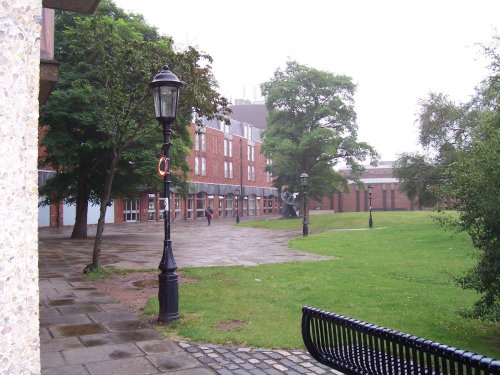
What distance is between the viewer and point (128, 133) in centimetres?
1202

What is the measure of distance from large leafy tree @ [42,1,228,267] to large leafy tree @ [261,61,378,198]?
20898mm

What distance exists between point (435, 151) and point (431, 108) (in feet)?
10.2

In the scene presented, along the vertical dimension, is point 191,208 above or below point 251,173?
below

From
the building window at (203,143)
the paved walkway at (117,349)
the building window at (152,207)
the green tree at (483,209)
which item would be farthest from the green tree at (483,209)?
the building window at (203,143)

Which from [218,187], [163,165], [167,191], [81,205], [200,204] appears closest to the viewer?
[163,165]

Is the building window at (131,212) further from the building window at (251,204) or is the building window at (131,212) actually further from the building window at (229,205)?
the building window at (251,204)

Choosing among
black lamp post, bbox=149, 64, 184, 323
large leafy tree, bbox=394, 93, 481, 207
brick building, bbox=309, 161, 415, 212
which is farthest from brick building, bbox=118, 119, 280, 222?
black lamp post, bbox=149, 64, 184, 323

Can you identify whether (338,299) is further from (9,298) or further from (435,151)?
(435,151)

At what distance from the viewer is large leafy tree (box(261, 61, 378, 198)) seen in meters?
44.7

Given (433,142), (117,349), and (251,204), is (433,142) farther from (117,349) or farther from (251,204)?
(251,204)

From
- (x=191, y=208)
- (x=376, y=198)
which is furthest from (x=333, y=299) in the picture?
(x=376, y=198)

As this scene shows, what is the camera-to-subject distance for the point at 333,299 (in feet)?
27.6

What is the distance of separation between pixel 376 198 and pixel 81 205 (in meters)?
58.7

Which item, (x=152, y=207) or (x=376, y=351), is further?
(x=152, y=207)
